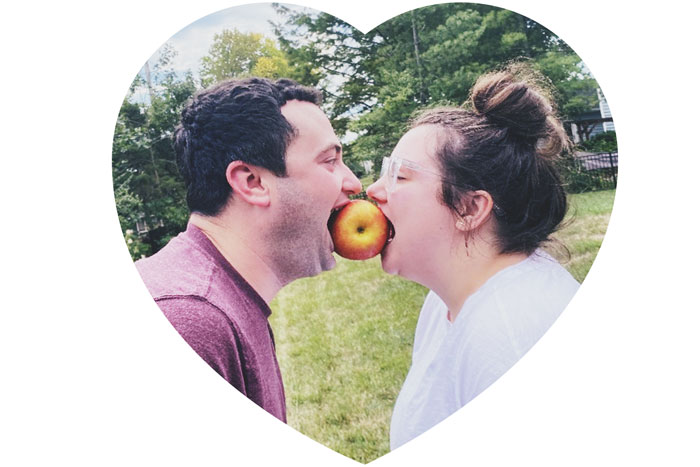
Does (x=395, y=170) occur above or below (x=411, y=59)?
below

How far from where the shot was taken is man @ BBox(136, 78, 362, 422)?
2367 millimetres

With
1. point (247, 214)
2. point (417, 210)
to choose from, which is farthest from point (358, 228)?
point (247, 214)

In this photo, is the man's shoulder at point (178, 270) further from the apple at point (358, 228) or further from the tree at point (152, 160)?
the apple at point (358, 228)

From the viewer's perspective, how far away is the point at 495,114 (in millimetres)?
2447

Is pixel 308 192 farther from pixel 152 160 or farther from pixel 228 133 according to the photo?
pixel 152 160

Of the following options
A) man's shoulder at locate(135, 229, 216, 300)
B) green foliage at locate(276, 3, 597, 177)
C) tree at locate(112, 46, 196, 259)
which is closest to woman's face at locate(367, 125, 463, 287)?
green foliage at locate(276, 3, 597, 177)

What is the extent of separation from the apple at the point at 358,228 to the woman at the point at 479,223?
0.15 feet

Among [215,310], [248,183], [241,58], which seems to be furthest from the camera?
[241,58]

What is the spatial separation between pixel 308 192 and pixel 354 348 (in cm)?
68

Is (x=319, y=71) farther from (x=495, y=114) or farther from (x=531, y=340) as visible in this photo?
(x=531, y=340)

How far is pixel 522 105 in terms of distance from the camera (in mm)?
2455

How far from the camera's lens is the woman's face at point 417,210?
2453mm

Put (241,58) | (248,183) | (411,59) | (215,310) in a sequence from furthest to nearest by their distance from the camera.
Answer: (411,59), (241,58), (248,183), (215,310)

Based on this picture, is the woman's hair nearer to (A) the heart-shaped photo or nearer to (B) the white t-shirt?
(A) the heart-shaped photo
